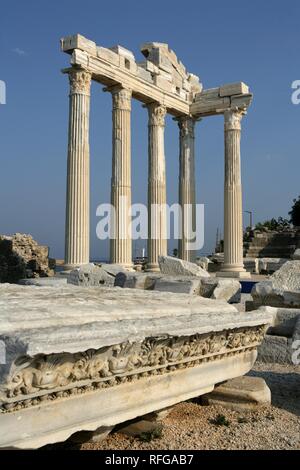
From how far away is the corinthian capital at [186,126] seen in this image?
2575 centimetres

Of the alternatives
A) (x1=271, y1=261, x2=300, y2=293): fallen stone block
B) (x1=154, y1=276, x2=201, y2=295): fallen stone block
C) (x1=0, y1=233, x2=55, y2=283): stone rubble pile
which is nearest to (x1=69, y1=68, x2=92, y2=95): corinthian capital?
(x1=0, y1=233, x2=55, y2=283): stone rubble pile

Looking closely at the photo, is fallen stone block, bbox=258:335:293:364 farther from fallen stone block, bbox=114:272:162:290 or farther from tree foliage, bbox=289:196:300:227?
tree foliage, bbox=289:196:300:227

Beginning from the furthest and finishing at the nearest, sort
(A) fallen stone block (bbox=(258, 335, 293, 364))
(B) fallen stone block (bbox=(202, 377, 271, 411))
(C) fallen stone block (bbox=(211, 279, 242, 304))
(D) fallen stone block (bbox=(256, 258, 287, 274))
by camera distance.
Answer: (D) fallen stone block (bbox=(256, 258, 287, 274)), (C) fallen stone block (bbox=(211, 279, 242, 304)), (A) fallen stone block (bbox=(258, 335, 293, 364)), (B) fallen stone block (bbox=(202, 377, 271, 411))

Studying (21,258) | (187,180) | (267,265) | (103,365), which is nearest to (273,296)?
(103,365)

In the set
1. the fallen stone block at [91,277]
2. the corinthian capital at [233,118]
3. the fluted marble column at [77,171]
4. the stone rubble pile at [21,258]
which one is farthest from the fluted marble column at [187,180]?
the fallen stone block at [91,277]

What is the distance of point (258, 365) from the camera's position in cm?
661

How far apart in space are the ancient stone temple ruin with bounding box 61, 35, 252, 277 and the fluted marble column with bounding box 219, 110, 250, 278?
46 millimetres

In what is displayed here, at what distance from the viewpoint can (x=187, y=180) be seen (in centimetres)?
2584

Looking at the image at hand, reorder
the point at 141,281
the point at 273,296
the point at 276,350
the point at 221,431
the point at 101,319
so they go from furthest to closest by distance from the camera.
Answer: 1. the point at 141,281
2. the point at 273,296
3. the point at 276,350
4. the point at 221,431
5. the point at 101,319

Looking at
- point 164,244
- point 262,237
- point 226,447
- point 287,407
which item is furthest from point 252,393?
point 262,237

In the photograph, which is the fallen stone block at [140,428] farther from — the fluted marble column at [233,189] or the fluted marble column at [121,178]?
the fluted marble column at [233,189]

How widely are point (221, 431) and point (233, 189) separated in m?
20.4

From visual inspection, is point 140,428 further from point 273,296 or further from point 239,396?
point 273,296

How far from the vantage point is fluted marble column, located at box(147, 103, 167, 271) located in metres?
23.2
